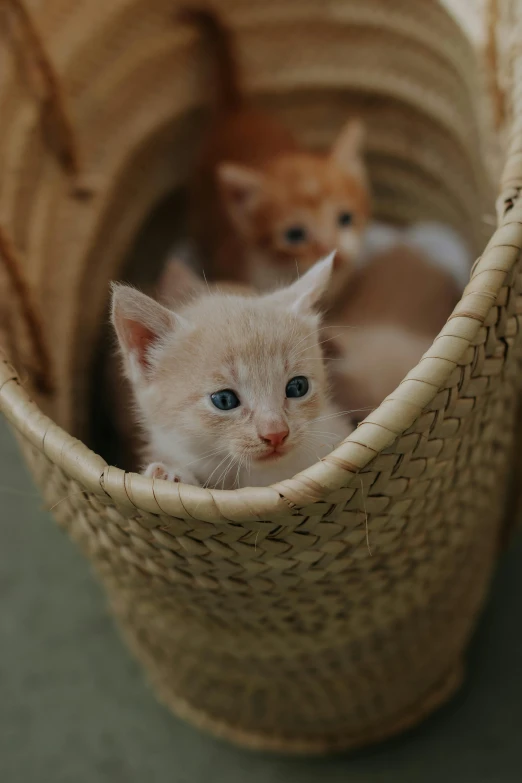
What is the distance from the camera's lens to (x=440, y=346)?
69cm

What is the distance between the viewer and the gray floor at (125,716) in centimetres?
123

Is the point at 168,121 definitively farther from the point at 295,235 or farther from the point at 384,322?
the point at 384,322

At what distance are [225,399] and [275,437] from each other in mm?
77

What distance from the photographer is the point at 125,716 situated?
133 centimetres

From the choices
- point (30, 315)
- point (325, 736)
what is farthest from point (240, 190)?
point (325, 736)

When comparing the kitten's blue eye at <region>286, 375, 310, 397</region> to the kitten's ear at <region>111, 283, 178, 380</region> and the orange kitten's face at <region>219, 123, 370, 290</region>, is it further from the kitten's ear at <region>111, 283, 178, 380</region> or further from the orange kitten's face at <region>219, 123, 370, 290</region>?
the orange kitten's face at <region>219, 123, 370, 290</region>

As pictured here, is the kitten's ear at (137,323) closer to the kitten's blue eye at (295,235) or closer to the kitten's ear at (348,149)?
the kitten's blue eye at (295,235)

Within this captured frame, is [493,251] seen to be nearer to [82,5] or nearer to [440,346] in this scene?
[440,346]

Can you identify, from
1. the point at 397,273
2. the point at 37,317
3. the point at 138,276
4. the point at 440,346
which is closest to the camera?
the point at 440,346

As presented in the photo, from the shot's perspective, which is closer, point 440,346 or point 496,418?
point 440,346

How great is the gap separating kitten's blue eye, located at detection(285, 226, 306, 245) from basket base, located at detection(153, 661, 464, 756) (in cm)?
81

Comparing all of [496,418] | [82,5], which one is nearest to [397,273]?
[496,418]

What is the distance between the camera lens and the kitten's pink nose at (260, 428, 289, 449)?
30.1 inches

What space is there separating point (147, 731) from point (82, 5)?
52.0 inches
